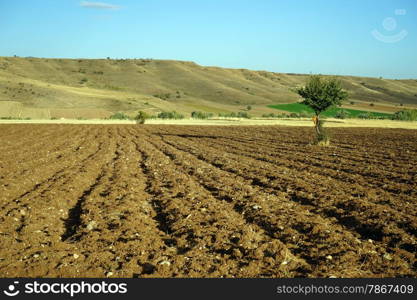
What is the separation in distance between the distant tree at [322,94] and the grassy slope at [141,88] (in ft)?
177

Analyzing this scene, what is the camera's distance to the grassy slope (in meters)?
88.0

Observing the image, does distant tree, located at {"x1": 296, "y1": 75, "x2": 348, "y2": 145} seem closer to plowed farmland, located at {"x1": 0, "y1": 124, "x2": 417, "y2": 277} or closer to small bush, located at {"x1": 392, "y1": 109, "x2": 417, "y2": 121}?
plowed farmland, located at {"x1": 0, "y1": 124, "x2": 417, "y2": 277}

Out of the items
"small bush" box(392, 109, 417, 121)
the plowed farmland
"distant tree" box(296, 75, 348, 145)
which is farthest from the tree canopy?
"small bush" box(392, 109, 417, 121)

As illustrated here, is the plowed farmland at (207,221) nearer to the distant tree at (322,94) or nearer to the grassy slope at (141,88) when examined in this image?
the distant tree at (322,94)

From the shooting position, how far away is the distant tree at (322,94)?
2578cm

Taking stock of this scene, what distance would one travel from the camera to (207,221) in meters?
8.38

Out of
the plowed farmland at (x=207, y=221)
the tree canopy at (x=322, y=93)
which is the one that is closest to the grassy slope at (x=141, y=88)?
the tree canopy at (x=322, y=93)

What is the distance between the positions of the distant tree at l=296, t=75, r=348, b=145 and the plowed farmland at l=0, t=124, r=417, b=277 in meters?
10.6

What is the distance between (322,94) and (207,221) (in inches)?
764

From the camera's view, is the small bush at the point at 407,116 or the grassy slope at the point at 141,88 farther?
the grassy slope at the point at 141,88

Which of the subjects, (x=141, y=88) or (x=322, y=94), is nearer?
(x=322, y=94)

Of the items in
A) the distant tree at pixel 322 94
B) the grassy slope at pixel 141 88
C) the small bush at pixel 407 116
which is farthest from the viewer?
the grassy slope at pixel 141 88

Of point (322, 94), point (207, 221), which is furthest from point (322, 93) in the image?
point (207, 221)

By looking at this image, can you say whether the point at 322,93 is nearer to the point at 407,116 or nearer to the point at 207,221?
the point at 207,221
